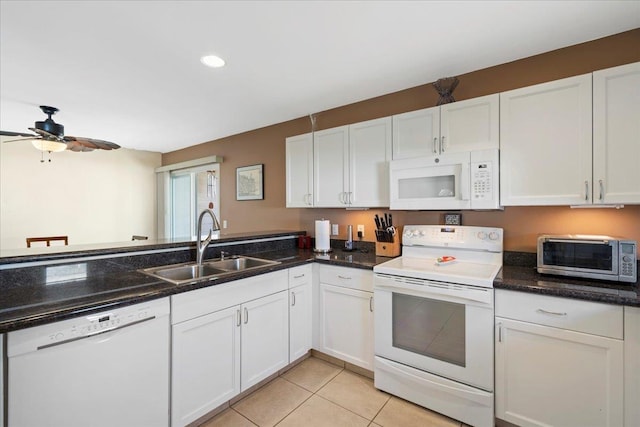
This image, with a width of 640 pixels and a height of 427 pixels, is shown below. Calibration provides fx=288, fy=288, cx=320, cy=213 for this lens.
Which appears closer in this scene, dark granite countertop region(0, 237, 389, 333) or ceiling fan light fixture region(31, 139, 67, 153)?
dark granite countertop region(0, 237, 389, 333)

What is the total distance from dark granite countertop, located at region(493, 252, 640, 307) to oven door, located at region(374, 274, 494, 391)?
0.17 metres

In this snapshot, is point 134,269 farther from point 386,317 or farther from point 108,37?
point 386,317

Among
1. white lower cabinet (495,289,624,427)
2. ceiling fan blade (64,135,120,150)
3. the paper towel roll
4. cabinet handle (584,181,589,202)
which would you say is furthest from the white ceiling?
white lower cabinet (495,289,624,427)

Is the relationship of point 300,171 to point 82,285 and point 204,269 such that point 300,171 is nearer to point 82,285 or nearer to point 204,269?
point 204,269

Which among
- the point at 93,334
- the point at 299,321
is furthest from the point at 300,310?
the point at 93,334

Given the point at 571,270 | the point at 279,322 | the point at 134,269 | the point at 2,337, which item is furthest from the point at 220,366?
the point at 571,270

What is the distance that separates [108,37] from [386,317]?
2505 mm

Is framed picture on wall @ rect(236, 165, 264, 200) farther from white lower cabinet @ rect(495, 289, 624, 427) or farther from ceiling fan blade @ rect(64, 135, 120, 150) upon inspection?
white lower cabinet @ rect(495, 289, 624, 427)

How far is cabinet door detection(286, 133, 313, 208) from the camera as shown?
286 centimetres

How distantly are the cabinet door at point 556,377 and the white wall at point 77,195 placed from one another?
215 inches

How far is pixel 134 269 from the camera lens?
6.20 feet

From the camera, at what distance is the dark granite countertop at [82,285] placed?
3.82 feet

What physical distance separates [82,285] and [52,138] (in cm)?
202

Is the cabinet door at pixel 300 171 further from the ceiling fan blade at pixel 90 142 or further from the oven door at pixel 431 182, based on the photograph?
the ceiling fan blade at pixel 90 142
